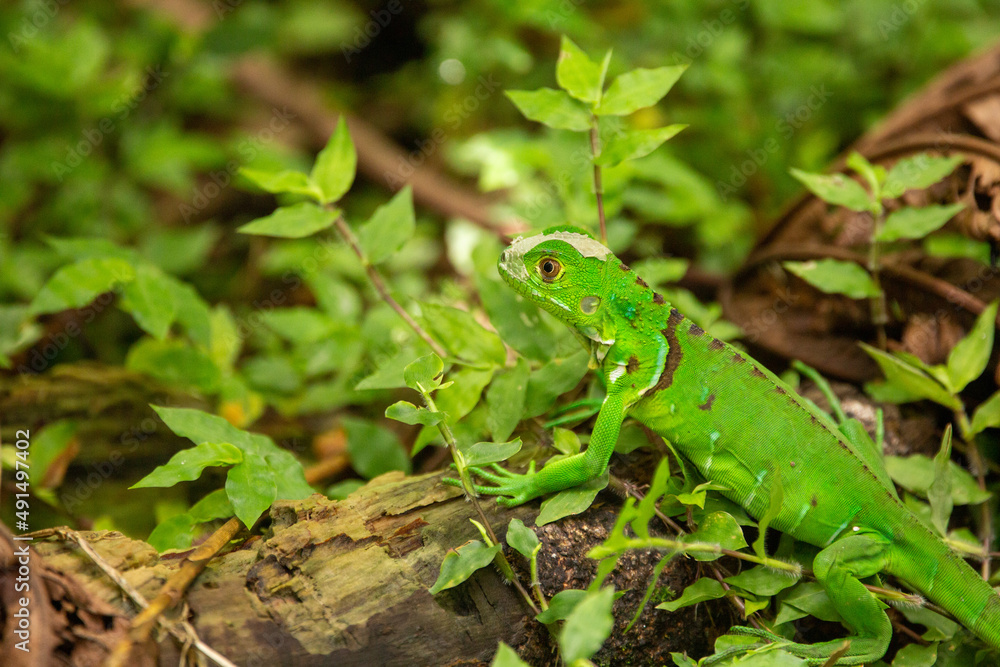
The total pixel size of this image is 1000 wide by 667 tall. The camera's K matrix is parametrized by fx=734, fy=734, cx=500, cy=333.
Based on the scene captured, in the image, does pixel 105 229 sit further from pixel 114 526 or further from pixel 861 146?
pixel 861 146

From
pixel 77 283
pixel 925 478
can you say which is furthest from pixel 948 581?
pixel 77 283

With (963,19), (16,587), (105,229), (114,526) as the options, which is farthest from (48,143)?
(963,19)

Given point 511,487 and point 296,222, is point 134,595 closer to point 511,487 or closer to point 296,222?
point 511,487

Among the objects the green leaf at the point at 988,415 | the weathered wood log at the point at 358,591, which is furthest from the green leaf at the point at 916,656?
the green leaf at the point at 988,415

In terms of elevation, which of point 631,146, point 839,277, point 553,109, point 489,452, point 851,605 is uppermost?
point 553,109

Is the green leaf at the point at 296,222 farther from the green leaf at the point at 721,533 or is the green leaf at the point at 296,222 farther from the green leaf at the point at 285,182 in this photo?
the green leaf at the point at 721,533

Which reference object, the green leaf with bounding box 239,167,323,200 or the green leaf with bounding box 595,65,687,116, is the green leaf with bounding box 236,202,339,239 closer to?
the green leaf with bounding box 239,167,323,200

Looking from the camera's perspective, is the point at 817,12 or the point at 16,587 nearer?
the point at 16,587
